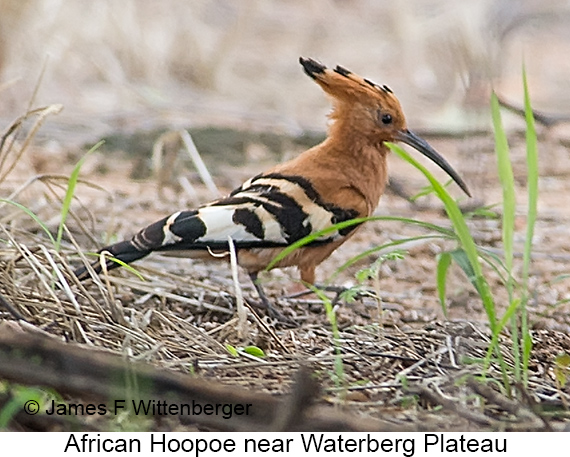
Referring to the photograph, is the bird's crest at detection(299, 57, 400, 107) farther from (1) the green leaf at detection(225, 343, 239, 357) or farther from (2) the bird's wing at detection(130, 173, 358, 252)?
(1) the green leaf at detection(225, 343, 239, 357)

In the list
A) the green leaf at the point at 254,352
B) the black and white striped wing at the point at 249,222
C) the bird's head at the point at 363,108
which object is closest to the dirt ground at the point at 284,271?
the green leaf at the point at 254,352

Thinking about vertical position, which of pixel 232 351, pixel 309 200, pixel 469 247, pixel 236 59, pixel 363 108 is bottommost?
pixel 232 351

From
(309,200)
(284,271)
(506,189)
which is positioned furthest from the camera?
(284,271)

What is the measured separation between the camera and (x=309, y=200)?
3.29m

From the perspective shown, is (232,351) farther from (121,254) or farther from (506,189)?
(506,189)

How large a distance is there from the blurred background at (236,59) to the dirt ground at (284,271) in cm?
4

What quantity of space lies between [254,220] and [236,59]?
5250 millimetres

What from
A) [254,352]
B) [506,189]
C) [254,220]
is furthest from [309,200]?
[506,189]

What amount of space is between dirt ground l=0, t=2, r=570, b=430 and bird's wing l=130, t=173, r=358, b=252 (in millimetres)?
172

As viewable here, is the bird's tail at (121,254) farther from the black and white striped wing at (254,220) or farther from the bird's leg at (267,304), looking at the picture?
the bird's leg at (267,304)

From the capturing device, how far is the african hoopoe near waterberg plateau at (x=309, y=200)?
310 centimetres

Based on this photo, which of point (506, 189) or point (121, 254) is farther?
point (121, 254)

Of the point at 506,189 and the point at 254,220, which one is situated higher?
the point at 254,220

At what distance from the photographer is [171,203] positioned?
4.71 metres
